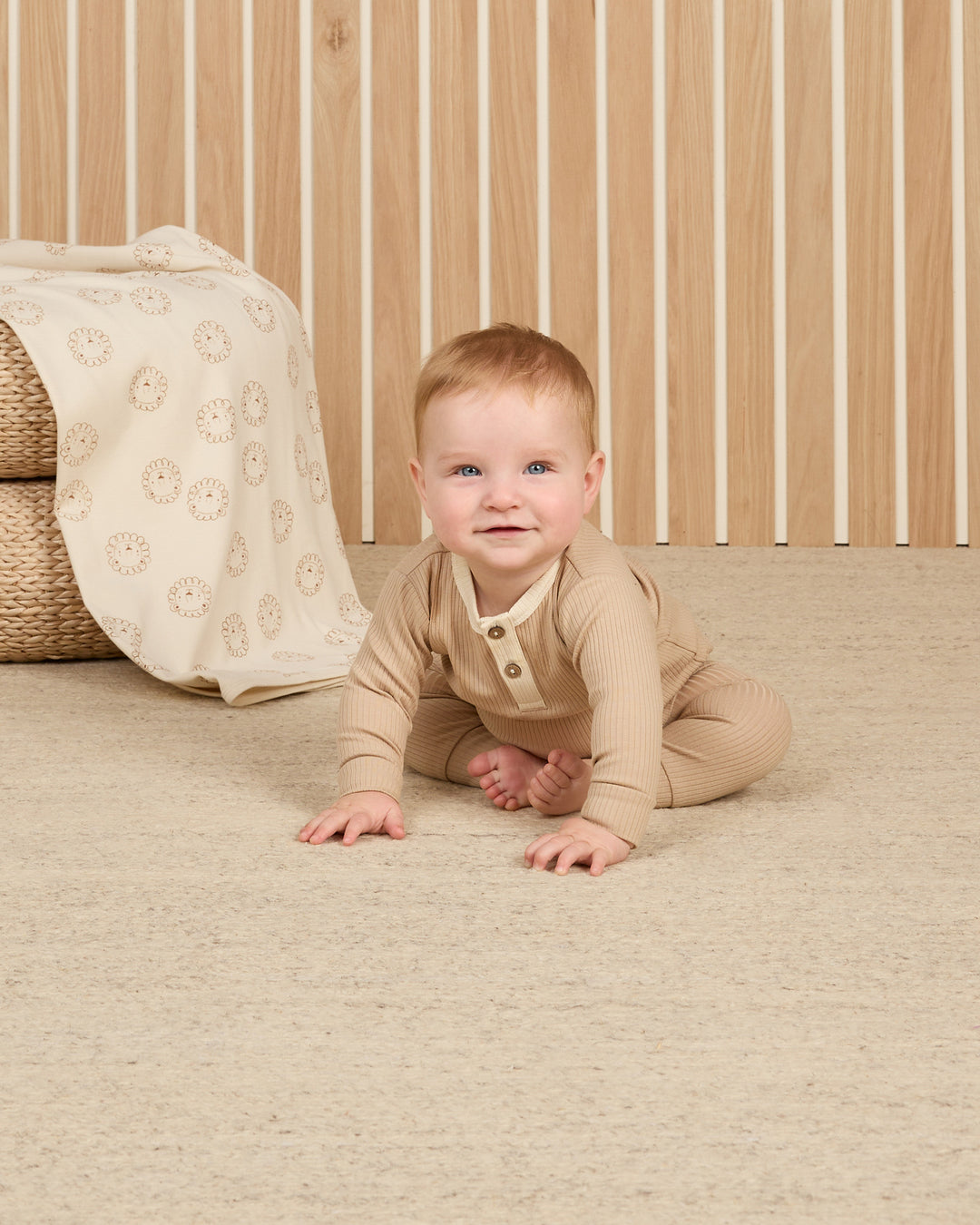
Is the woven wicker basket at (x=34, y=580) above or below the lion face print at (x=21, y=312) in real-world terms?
below

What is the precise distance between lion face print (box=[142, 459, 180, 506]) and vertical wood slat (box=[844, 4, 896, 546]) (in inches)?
60.8

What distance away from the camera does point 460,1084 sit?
1.83 feet

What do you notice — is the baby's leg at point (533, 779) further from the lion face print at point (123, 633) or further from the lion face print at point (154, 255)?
the lion face print at point (154, 255)

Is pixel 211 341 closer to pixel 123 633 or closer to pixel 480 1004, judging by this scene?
pixel 123 633

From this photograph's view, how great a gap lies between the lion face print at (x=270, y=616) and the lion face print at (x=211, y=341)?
0.30 meters

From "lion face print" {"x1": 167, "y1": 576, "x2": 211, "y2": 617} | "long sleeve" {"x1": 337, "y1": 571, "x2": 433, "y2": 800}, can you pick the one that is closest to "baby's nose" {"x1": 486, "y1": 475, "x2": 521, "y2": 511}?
"long sleeve" {"x1": 337, "y1": 571, "x2": 433, "y2": 800}

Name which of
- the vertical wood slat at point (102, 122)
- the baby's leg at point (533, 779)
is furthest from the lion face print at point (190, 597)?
the vertical wood slat at point (102, 122)

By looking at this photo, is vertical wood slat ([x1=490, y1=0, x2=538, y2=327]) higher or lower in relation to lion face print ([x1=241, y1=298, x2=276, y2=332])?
higher

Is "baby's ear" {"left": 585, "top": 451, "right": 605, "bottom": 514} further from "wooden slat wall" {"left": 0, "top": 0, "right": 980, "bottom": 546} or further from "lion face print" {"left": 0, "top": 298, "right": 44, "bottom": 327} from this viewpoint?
"wooden slat wall" {"left": 0, "top": 0, "right": 980, "bottom": 546}

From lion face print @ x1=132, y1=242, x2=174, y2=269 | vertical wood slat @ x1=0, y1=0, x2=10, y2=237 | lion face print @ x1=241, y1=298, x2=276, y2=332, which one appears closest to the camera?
lion face print @ x1=241, y1=298, x2=276, y2=332

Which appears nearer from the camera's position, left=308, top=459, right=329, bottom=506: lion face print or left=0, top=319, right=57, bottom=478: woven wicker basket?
left=0, top=319, right=57, bottom=478: woven wicker basket

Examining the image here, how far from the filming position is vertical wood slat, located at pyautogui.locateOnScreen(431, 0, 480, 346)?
2590 mm

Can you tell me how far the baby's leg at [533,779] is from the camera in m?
0.94

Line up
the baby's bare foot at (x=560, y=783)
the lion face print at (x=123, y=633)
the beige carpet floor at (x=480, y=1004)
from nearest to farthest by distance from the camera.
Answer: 1. the beige carpet floor at (x=480, y=1004)
2. the baby's bare foot at (x=560, y=783)
3. the lion face print at (x=123, y=633)
